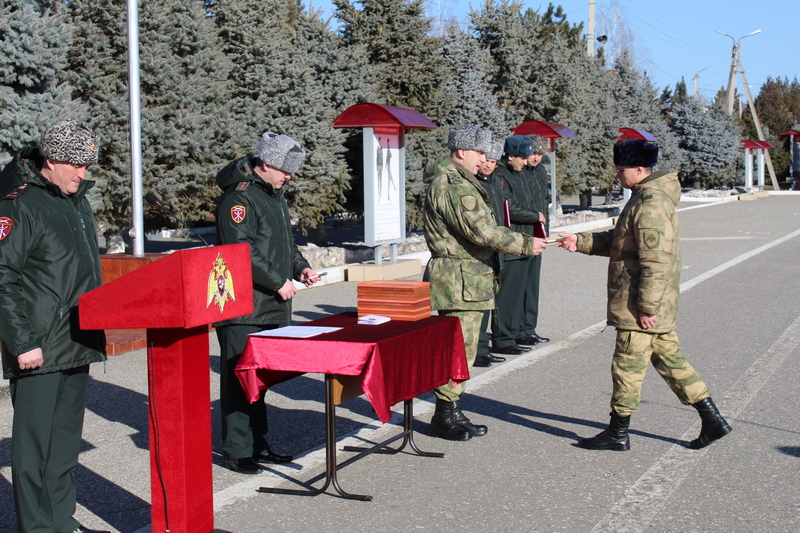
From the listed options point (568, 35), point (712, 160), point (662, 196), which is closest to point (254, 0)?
point (662, 196)

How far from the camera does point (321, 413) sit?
6555mm

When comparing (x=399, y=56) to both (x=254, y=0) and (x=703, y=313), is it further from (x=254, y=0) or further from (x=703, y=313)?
(x=703, y=313)

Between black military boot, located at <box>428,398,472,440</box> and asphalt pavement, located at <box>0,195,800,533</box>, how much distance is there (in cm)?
8

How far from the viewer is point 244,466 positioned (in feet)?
17.1

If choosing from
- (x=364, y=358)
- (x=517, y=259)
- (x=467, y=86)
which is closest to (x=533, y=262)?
(x=517, y=259)

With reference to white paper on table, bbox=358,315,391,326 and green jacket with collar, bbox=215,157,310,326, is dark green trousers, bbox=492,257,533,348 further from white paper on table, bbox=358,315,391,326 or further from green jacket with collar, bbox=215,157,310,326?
green jacket with collar, bbox=215,157,310,326

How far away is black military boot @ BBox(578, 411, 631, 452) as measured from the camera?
218 inches

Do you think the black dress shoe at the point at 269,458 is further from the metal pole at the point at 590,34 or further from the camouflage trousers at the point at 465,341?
the metal pole at the point at 590,34

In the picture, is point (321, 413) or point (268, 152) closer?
point (268, 152)

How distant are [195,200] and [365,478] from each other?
8.92m

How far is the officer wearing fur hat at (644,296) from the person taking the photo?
5.32 m

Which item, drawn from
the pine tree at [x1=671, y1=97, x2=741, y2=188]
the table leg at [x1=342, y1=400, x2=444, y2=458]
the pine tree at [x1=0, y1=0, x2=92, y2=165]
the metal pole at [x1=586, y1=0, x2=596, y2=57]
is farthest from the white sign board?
the pine tree at [x1=671, y1=97, x2=741, y2=188]

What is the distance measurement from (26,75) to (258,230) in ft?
20.8

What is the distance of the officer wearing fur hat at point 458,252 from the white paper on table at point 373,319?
69cm
